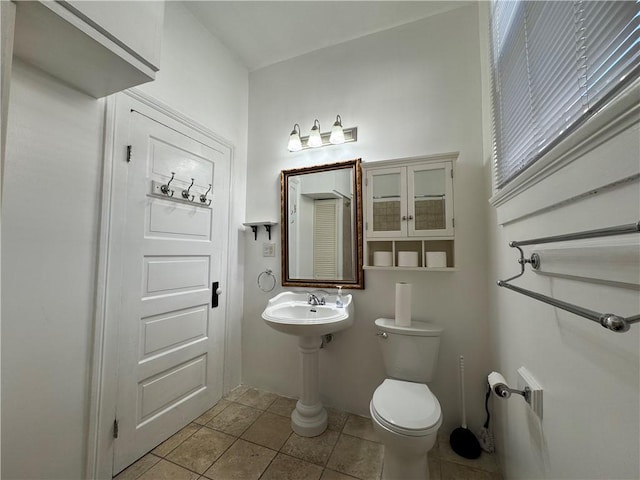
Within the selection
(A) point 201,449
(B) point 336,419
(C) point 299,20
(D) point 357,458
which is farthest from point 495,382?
(C) point 299,20

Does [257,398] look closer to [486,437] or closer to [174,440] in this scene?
[174,440]

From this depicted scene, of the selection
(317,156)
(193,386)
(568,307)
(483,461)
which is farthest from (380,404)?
(317,156)

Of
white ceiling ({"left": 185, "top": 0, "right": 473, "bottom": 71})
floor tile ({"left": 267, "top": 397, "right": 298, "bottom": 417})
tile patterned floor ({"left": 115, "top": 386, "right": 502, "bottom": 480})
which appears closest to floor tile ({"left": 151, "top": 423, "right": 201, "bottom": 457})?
tile patterned floor ({"left": 115, "top": 386, "right": 502, "bottom": 480})

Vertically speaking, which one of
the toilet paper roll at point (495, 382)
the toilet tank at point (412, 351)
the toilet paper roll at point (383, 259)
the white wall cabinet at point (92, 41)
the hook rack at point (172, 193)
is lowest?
the toilet tank at point (412, 351)

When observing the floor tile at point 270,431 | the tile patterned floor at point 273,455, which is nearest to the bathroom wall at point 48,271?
the tile patterned floor at point 273,455

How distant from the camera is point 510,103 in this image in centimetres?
114

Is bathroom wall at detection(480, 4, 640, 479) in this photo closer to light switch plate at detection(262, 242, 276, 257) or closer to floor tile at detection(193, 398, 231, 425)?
light switch plate at detection(262, 242, 276, 257)

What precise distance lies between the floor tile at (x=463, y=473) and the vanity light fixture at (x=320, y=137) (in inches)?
84.6

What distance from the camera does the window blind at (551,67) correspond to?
53 cm

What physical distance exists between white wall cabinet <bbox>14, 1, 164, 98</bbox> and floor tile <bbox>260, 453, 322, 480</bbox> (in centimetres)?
209

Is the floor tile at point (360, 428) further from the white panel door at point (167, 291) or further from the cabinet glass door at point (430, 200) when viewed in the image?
the cabinet glass door at point (430, 200)

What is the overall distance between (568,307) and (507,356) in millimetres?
874

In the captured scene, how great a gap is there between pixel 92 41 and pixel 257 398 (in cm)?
234

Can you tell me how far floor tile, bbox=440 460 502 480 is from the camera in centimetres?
134
